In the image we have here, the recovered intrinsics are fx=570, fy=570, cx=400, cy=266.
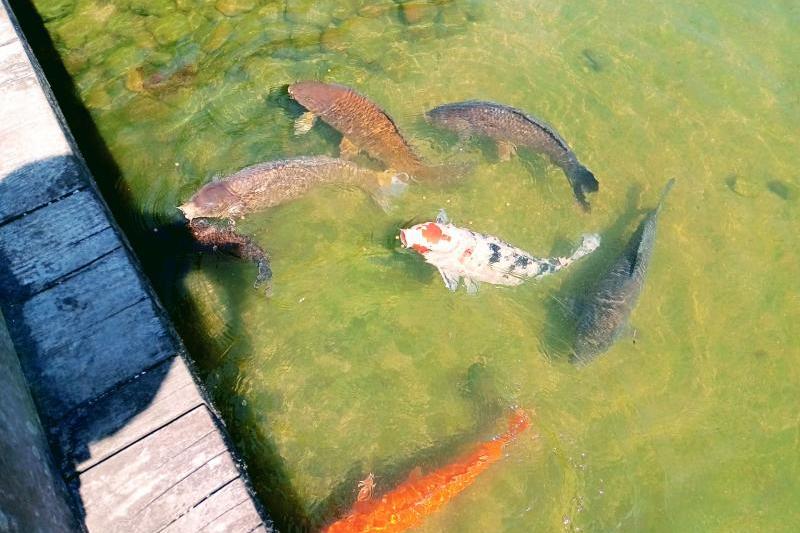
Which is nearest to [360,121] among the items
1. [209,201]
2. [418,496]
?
[209,201]

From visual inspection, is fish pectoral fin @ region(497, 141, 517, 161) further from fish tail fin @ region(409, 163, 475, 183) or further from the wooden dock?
the wooden dock

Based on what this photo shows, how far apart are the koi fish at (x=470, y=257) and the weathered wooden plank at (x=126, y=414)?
242cm

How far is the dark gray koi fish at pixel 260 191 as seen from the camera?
5613 millimetres

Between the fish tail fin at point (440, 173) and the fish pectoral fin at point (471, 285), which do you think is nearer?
the fish pectoral fin at point (471, 285)

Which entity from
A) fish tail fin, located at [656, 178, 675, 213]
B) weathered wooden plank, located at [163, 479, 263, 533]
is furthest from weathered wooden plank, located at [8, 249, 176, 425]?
fish tail fin, located at [656, 178, 675, 213]

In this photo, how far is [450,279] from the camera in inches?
225

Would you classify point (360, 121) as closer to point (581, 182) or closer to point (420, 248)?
point (420, 248)

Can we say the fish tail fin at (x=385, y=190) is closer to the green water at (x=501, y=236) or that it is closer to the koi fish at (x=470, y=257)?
the green water at (x=501, y=236)

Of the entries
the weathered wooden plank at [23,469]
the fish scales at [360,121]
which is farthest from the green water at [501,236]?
the weathered wooden plank at [23,469]

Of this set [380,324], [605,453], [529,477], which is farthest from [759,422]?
[380,324]

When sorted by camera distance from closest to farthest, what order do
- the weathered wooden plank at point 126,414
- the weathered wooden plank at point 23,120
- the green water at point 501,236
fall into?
the weathered wooden plank at point 126,414 → the weathered wooden plank at point 23,120 → the green water at point 501,236

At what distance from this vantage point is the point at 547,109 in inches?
271

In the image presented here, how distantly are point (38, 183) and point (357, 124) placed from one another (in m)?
3.11

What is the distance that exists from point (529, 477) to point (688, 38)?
6.11 metres
